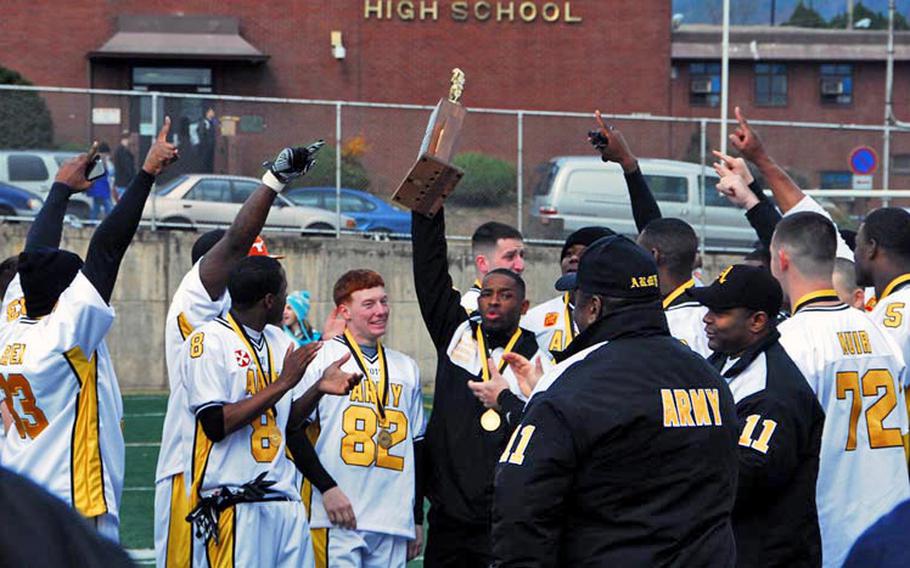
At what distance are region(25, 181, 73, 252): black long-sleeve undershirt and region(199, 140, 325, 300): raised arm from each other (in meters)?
0.73

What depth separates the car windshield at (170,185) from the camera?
20.9 m

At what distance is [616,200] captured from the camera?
22.0 meters

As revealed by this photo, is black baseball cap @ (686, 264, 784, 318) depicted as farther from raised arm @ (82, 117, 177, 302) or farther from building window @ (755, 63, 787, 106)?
building window @ (755, 63, 787, 106)

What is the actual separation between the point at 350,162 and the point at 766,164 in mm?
15244

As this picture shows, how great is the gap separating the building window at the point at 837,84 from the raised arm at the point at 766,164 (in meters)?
50.9

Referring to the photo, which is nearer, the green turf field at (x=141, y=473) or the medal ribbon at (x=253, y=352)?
the medal ribbon at (x=253, y=352)

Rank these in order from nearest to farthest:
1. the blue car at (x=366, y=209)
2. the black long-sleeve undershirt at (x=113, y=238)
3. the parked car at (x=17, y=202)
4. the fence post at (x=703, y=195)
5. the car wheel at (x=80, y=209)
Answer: the black long-sleeve undershirt at (x=113, y=238) < the parked car at (x=17, y=202) < the car wheel at (x=80, y=209) < the blue car at (x=366, y=209) < the fence post at (x=703, y=195)

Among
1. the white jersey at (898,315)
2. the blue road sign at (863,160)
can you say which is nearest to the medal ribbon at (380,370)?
the white jersey at (898,315)

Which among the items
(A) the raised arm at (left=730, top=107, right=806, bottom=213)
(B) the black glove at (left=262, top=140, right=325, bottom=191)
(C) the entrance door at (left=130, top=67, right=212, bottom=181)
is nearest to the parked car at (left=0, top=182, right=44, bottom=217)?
(C) the entrance door at (left=130, top=67, right=212, bottom=181)

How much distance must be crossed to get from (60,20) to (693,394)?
42.1 metres

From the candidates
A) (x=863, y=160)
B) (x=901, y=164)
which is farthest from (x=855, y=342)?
(x=901, y=164)

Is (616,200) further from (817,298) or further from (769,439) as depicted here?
(769,439)

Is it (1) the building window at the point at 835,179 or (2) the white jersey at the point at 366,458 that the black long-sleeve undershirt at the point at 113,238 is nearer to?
(2) the white jersey at the point at 366,458

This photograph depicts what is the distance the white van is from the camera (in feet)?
71.9
